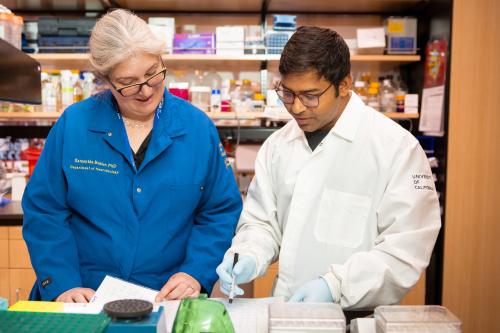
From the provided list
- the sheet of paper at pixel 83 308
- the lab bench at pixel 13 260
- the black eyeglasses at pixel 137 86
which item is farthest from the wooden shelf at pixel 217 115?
the sheet of paper at pixel 83 308

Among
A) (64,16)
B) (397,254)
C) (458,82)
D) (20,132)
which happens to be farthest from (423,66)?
(20,132)

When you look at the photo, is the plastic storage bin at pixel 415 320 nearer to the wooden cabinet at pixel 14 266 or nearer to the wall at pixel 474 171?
the wall at pixel 474 171

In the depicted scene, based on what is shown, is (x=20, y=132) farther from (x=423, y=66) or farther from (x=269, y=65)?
(x=423, y=66)

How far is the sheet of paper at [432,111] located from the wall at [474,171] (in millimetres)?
83

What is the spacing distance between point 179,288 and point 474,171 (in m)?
2.03

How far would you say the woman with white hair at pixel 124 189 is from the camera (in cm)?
152

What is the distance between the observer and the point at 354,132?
4.76ft

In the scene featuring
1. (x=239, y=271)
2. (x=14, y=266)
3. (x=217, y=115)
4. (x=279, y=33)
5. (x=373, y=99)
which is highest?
(x=279, y=33)

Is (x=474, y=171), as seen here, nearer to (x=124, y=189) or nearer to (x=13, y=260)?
(x=124, y=189)

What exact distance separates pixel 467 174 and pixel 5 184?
2.88 m

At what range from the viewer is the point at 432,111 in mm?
2941

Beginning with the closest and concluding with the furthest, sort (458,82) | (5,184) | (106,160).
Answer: (106,160) → (458,82) → (5,184)

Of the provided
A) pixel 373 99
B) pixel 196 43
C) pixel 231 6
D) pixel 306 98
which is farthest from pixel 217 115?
pixel 306 98

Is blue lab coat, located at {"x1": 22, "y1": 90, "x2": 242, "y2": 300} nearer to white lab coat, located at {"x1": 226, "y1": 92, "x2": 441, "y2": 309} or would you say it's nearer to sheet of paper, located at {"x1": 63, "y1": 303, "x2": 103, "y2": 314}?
white lab coat, located at {"x1": 226, "y1": 92, "x2": 441, "y2": 309}
